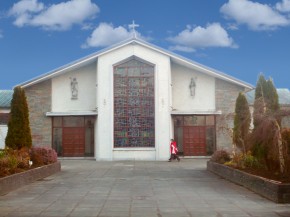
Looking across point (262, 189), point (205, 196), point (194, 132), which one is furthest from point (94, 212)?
point (194, 132)

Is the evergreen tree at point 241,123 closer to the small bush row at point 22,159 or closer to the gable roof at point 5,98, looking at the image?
the small bush row at point 22,159

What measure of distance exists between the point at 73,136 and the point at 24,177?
16787 millimetres

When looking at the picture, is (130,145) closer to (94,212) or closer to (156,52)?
(156,52)

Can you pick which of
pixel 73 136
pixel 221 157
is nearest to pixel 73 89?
pixel 73 136

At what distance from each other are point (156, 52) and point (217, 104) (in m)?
5.75

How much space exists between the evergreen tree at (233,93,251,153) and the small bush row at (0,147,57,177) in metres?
8.47

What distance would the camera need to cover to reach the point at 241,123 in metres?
18.6

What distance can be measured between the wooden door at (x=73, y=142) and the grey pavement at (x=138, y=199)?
1528 centimetres

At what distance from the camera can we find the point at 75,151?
103 ft

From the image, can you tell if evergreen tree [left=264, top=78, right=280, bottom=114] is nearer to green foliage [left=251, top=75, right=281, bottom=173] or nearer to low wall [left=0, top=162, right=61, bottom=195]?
green foliage [left=251, top=75, right=281, bottom=173]

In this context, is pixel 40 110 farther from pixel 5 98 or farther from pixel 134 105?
pixel 5 98

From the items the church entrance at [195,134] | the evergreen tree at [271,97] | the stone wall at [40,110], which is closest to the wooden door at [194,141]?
the church entrance at [195,134]

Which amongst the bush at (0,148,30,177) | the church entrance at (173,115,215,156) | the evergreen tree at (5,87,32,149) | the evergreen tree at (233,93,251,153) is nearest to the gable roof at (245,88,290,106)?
the church entrance at (173,115,215,156)

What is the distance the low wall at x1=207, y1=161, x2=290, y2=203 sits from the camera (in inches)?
426
